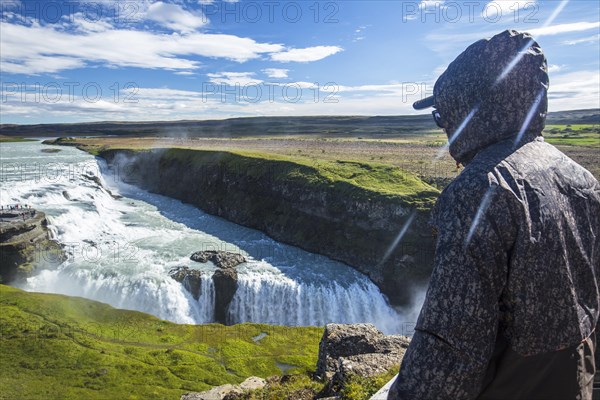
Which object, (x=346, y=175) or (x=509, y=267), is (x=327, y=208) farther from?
(x=509, y=267)

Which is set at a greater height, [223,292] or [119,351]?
[223,292]

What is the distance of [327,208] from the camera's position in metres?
48.3

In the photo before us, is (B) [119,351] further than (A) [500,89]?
Yes

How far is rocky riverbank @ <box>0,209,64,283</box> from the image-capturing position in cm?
3544

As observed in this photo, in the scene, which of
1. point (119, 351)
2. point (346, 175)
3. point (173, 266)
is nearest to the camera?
point (119, 351)

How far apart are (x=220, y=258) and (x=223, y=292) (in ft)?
14.8

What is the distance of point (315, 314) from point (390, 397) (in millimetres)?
33546

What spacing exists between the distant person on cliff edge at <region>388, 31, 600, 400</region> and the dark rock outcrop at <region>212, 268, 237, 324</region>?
33.9 meters

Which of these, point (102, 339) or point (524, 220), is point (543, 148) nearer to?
point (524, 220)

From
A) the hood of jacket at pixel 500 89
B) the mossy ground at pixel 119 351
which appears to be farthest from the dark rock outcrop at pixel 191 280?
the hood of jacket at pixel 500 89

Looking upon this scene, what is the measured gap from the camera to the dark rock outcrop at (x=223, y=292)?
35.1 meters

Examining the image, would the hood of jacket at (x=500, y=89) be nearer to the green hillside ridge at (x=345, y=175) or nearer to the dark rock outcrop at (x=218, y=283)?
the dark rock outcrop at (x=218, y=283)

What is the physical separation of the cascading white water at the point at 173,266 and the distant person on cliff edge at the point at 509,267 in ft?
110

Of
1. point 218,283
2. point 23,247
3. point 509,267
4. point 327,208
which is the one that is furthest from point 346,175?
point 509,267
